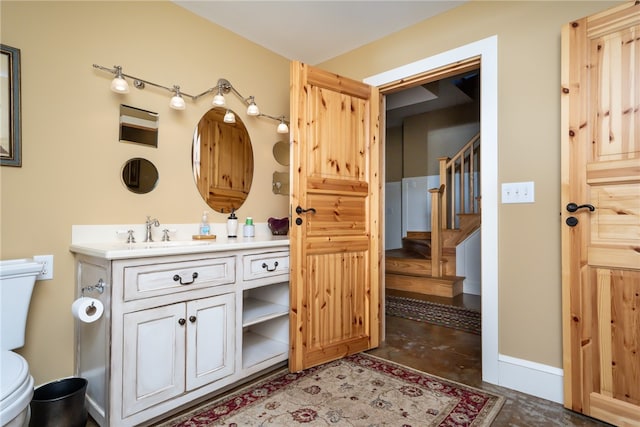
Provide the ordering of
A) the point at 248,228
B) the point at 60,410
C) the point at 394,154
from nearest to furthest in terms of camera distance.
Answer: the point at 60,410, the point at 248,228, the point at 394,154

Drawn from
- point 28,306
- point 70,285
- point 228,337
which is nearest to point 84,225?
point 70,285

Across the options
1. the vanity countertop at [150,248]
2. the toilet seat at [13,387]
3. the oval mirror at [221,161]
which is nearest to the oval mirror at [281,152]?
the oval mirror at [221,161]

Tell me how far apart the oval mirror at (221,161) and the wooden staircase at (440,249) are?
2281 millimetres

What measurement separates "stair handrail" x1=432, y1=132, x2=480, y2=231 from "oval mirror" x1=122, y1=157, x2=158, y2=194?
3.26 metres

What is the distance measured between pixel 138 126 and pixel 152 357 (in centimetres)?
134

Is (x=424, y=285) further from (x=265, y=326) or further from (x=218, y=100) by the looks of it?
(x=218, y=100)

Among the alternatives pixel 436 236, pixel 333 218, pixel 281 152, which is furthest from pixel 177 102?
pixel 436 236

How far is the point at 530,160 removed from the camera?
6.19 feet

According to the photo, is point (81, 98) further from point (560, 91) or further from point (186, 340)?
point (560, 91)

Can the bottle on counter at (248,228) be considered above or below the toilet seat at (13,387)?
above

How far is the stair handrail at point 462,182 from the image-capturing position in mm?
4305

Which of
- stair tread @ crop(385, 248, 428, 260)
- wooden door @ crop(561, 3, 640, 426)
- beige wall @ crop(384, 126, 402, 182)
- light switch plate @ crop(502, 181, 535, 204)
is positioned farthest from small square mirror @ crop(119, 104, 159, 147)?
beige wall @ crop(384, 126, 402, 182)

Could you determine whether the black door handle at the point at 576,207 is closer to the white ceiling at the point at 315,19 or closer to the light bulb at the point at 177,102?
the white ceiling at the point at 315,19

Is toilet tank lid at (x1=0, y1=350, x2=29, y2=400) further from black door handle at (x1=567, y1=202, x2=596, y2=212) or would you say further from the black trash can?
black door handle at (x1=567, y1=202, x2=596, y2=212)
